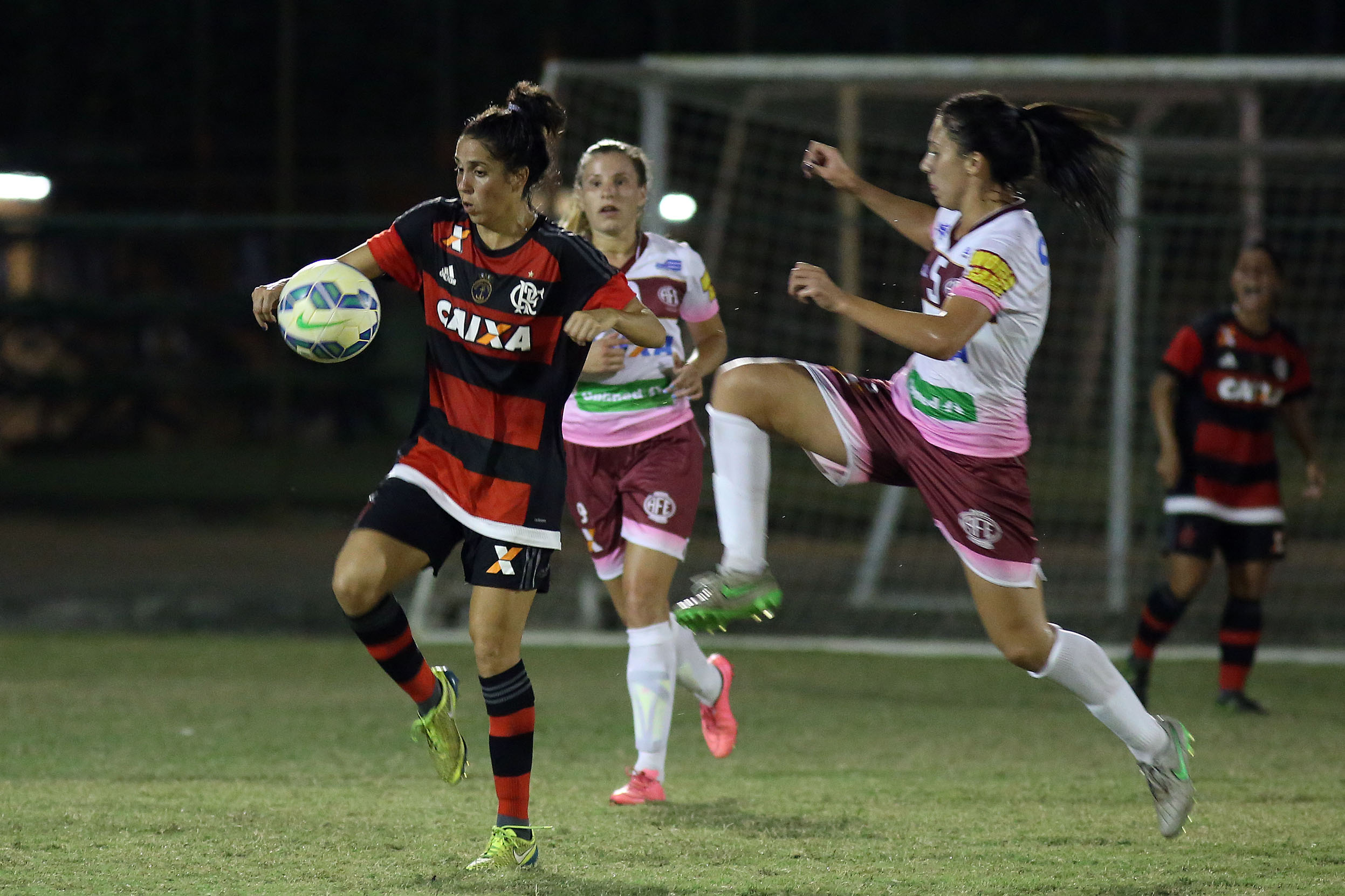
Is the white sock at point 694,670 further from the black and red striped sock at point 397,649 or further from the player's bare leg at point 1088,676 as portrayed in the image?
the player's bare leg at point 1088,676

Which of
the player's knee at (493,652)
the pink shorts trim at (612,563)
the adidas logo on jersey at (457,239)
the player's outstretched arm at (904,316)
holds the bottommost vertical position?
the pink shorts trim at (612,563)

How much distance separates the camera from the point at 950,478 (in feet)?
13.5

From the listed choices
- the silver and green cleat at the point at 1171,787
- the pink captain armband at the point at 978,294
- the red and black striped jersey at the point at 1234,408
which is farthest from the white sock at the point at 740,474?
the red and black striped jersey at the point at 1234,408

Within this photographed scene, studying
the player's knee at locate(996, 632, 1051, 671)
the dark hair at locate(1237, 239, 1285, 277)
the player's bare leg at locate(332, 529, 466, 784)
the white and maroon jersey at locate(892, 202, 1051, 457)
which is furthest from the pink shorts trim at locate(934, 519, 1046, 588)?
the dark hair at locate(1237, 239, 1285, 277)

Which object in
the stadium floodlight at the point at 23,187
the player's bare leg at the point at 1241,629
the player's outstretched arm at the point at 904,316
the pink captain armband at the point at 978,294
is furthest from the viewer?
the stadium floodlight at the point at 23,187

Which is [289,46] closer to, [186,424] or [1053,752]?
[186,424]

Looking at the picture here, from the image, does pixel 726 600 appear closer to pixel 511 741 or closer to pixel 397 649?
pixel 511 741

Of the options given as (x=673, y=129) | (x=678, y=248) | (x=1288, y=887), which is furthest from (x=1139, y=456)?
(x=1288, y=887)

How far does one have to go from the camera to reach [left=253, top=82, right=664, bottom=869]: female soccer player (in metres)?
3.96

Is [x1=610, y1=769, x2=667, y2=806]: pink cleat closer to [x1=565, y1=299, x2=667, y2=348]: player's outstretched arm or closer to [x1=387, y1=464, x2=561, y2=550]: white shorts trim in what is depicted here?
[x1=387, y1=464, x2=561, y2=550]: white shorts trim

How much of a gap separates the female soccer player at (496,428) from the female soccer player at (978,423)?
19.6 inches

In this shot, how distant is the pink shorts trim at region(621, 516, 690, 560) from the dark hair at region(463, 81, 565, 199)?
1.34 meters

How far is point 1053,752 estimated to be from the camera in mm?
5957

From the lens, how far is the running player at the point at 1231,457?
6789mm
